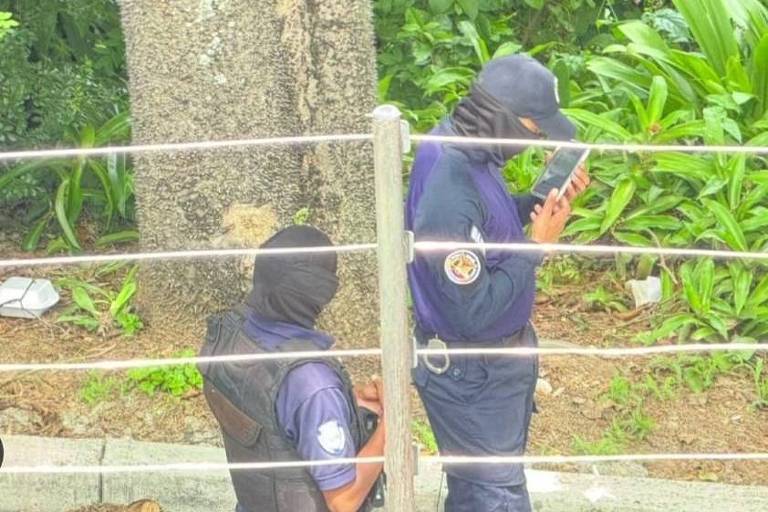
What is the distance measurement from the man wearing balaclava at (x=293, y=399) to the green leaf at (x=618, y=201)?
239 cm

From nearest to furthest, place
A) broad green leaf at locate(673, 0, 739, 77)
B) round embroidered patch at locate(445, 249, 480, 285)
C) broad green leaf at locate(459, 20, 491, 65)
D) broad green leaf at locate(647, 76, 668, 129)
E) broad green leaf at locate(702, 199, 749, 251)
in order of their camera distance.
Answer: round embroidered patch at locate(445, 249, 480, 285) → broad green leaf at locate(702, 199, 749, 251) → broad green leaf at locate(647, 76, 668, 129) → broad green leaf at locate(673, 0, 739, 77) → broad green leaf at locate(459, 20, 491, 65)

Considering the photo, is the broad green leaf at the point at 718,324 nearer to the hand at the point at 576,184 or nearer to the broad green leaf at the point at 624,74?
the broad green leaf at the point at 624,74

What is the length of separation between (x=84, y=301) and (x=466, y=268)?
248cm

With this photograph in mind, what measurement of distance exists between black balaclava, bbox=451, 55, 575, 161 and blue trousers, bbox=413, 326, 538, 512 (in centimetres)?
51

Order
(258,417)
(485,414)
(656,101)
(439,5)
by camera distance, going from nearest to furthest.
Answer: (258,417) < (485,414) < (656,101) < (439,5)

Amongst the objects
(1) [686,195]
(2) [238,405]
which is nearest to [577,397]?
(1) [686,195]

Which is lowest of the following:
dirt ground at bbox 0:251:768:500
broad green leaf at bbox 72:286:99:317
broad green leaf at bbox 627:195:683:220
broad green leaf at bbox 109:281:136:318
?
dirt ground at bbox 0:251:768:500

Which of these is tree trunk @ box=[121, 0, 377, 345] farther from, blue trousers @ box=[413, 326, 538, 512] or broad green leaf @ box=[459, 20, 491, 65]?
broad green leaf @ box=[459, 20, 491, 65]

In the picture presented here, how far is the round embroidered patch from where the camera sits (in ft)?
11.5

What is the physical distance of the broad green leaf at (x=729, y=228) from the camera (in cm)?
545

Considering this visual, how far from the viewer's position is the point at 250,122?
4.96 m

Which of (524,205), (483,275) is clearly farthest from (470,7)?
(483,275)

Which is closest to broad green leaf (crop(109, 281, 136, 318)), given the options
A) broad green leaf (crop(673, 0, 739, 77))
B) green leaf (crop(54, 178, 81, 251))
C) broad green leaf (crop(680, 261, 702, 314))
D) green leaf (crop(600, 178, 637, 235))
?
green leaf (crop(54, 178, 81, 251))

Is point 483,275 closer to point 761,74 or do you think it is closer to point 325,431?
point 325,431
